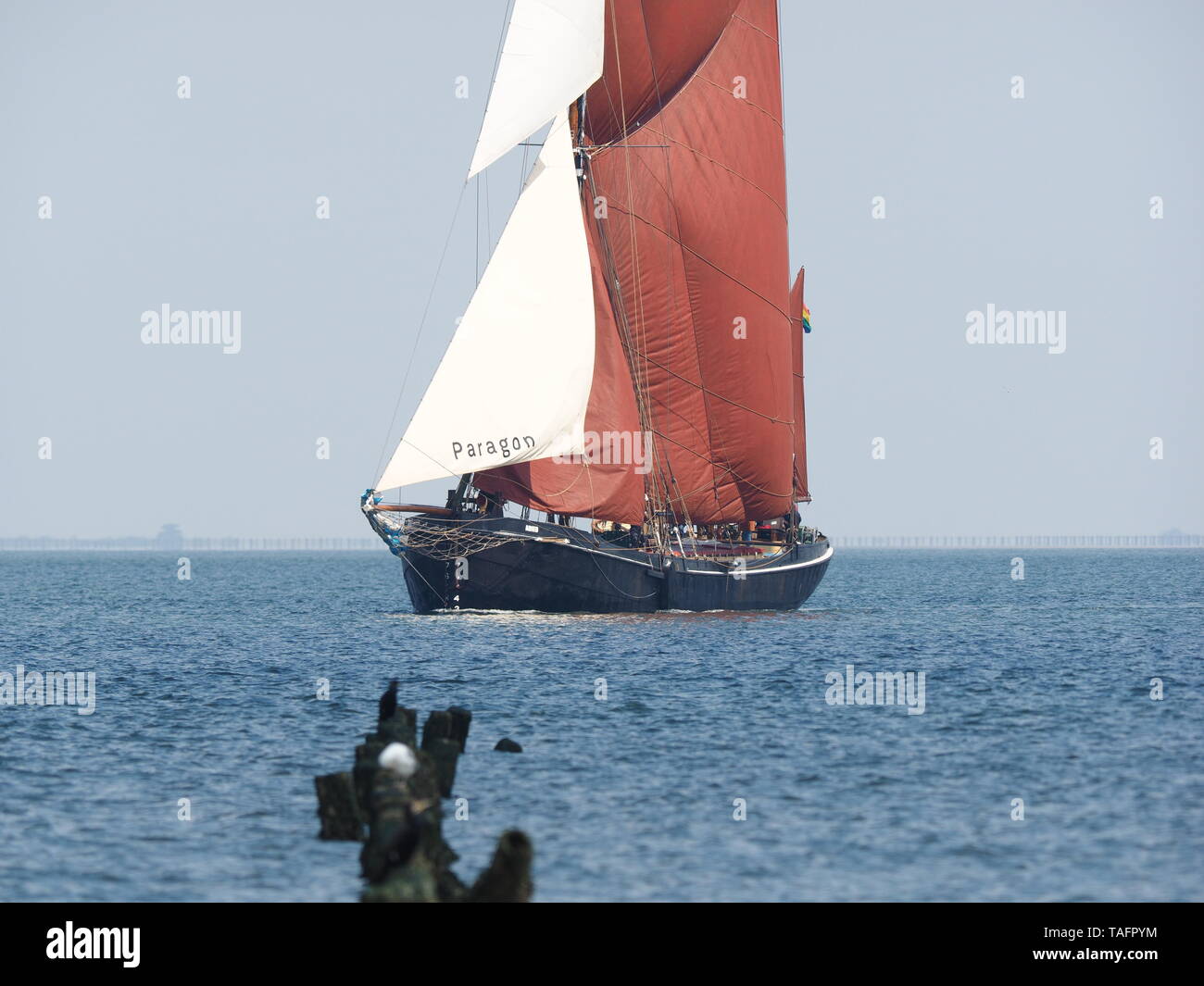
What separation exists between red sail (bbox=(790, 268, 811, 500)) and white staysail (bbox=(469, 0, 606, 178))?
25856mm

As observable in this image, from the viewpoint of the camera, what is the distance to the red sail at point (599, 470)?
197 ft

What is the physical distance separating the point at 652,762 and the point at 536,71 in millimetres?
35963

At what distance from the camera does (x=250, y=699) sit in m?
42.9

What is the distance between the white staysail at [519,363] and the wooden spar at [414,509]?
157 cm

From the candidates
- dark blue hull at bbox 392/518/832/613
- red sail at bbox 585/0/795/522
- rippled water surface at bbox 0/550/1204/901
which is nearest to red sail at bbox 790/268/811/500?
red sail at bbox 585/0/795/522

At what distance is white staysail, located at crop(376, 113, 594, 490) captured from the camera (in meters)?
58.2

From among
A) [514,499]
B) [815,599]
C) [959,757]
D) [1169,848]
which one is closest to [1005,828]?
[1169,848]

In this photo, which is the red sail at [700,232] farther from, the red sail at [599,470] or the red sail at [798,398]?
the red sail at [798,398]

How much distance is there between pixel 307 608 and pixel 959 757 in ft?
221

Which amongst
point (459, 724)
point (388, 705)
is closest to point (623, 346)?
point (459, 724)

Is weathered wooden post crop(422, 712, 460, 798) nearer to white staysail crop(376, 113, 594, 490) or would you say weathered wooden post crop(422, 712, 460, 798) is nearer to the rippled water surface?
the rippled water surface

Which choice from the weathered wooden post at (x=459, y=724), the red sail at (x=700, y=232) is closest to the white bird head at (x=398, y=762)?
the weathered wooden post at (x=459, y=724)

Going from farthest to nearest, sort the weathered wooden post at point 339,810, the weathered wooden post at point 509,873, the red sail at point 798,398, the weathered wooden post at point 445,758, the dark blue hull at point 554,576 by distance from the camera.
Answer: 1. the red sail at point 798,398
2. the dark blue hull at point 554,576
3. the weathered wooden post at point 445,758
4. the weathered wooden post at point 339,810
5. the weathered wooden post at point 509,873
